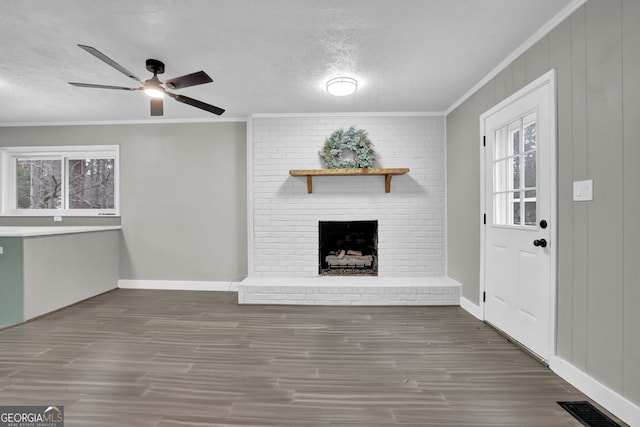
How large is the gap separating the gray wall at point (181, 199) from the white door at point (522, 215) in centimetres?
305

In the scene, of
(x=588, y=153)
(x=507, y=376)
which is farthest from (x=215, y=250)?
(x=588, y=153)

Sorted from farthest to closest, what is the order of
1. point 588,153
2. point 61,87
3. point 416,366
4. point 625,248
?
point 61,87
point 416,366
point 588,153
point 625,248

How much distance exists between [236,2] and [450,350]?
2929 mm

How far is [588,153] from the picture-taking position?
182cm

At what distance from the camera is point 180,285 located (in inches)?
170

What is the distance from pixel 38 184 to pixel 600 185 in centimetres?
650

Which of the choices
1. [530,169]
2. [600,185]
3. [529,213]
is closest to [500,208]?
[529,213]

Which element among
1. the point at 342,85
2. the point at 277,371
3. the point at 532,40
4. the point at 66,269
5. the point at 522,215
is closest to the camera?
the point at 277,371

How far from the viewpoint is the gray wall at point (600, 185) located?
1561 millimetres

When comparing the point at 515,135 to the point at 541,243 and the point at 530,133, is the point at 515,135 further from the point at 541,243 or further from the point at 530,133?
the point at 541,243

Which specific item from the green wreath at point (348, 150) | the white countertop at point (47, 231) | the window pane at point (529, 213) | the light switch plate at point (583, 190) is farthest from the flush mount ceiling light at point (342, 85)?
the white countertop at point (47, 231)

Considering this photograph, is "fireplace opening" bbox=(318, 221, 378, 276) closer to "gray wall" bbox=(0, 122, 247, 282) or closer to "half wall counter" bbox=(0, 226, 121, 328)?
"gray wall" bbox=(0, 122, 247, 282)

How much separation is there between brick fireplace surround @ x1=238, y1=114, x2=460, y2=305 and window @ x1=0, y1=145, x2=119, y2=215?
90.0 inches

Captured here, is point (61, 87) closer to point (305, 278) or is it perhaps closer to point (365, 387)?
point (305, 278)
